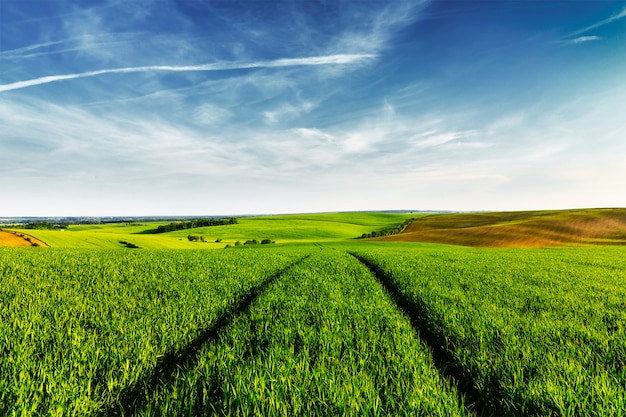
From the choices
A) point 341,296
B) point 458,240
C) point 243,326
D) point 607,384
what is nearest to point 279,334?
point 243,326

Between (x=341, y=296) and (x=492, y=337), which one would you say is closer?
(x=492, y=337)

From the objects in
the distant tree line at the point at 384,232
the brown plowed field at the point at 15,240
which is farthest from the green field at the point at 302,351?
the distant tree line at the point at 384,232

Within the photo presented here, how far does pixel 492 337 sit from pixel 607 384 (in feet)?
5.12

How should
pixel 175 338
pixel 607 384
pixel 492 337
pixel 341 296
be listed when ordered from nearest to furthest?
pixel 607 384 < pixel 175 338 < pixel 492 337 < pixel 341 296

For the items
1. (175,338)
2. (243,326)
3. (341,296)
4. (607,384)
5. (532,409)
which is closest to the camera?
(532,409)

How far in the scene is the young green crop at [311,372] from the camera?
113 inches

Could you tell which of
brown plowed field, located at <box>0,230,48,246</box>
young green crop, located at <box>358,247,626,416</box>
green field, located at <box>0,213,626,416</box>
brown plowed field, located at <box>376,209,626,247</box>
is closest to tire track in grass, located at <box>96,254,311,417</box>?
green field, located at <box>0,213,626,416</box>

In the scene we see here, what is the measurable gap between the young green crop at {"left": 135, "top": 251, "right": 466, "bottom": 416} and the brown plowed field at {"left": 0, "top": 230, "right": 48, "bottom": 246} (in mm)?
34762

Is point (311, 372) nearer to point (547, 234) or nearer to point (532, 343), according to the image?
point (532, 343)

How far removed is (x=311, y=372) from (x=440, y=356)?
2459mm

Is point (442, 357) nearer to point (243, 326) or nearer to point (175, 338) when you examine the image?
point (243, 326)

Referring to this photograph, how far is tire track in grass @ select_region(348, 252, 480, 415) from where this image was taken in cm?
356

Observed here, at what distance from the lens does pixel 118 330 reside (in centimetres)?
476

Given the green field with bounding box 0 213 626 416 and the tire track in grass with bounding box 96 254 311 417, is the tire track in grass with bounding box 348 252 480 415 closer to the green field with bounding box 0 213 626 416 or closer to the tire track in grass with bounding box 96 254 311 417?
the green field with bounding box 0 213 626 416
